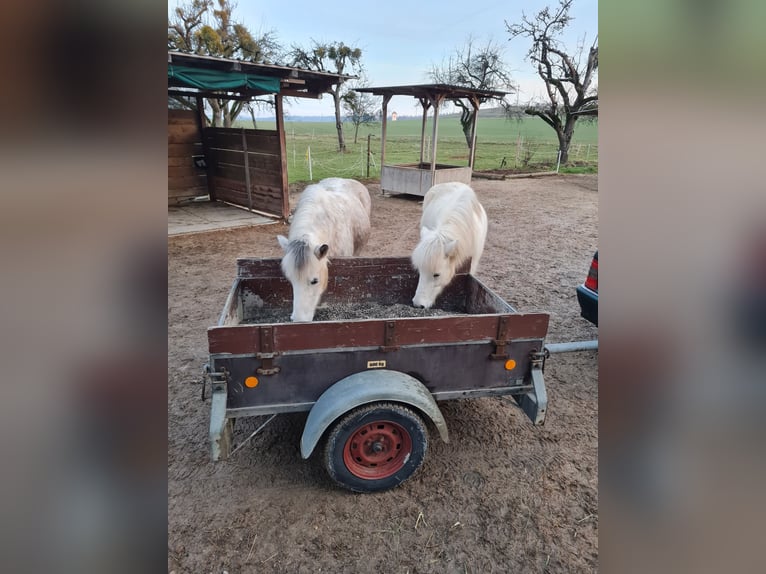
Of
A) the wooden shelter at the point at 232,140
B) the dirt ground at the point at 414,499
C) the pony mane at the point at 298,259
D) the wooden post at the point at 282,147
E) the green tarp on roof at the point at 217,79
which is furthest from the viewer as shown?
the wooden post at the point at 282,147

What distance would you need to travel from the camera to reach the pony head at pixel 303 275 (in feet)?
10.2

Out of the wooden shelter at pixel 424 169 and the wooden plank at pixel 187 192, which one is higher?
the wooden shelter at pixel 424 169

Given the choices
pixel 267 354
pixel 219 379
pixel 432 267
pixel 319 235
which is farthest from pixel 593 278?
pixel 219 379

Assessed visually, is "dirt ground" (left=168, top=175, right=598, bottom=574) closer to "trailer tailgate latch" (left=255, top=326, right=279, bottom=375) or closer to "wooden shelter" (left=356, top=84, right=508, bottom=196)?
"trailer tailgate latch" (left=255, top=326, right=279, bottom=375)

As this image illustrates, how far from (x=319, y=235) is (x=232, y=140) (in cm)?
631

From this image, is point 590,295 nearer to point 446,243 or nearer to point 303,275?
point 446,243

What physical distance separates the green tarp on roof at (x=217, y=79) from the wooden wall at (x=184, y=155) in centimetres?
298

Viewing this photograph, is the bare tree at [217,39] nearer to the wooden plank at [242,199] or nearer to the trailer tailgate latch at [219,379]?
the wooden plank at [242,199]

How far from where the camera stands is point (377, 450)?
2361 millimetres

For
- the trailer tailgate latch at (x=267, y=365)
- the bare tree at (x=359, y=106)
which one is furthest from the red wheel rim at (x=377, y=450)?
the bare tree at (x=359, y=106)

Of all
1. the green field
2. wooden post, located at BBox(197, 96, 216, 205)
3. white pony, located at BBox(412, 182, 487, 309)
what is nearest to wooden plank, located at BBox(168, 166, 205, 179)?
wooden post, located at BBox(197, 96, 216, 205)
